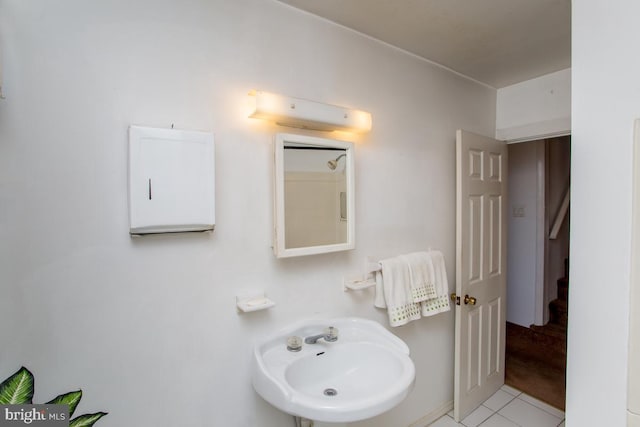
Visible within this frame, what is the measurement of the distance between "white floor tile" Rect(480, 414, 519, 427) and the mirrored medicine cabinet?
162 cm

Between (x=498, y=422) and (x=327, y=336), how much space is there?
1.53 m

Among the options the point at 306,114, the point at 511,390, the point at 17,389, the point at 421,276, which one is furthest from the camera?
the point at 511,390

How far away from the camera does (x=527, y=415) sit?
210cm

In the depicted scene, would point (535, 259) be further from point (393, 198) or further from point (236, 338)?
point (236, 338)

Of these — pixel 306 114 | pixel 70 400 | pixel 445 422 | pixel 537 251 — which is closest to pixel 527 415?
pixel 445 422

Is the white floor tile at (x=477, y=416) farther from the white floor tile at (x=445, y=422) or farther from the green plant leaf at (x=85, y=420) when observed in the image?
the green plant leaf at (x=85, y=420)

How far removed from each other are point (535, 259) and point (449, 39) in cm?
257

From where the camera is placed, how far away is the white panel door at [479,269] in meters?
2.01

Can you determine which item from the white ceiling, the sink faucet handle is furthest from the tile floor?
the white ceiling

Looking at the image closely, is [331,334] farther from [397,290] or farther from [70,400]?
[70,400]

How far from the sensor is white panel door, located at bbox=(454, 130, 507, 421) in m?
2.01

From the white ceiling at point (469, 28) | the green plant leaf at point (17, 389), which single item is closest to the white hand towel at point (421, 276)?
the white ceiling at point (469, 28)

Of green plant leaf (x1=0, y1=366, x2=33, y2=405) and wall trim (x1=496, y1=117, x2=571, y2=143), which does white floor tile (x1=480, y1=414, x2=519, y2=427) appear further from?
green plant leaf (x1=0, y1=366, x2=33, y2=405)

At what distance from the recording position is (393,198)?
181 cm
